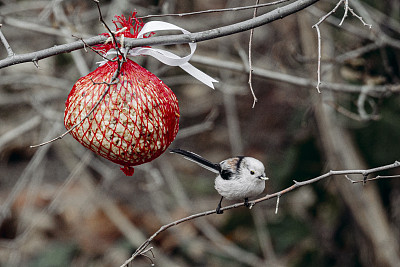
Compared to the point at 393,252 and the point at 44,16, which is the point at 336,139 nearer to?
the point at 393,252

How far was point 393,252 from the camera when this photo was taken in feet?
15.0

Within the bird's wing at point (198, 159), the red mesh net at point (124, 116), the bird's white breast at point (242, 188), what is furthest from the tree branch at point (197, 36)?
the bird's white breast at point (242, 188)

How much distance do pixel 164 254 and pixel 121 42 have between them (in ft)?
14.5

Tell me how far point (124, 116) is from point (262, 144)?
489 cm

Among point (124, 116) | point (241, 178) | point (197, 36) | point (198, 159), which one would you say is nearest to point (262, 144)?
point (241, 178)

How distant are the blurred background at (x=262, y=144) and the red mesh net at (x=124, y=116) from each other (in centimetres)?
134

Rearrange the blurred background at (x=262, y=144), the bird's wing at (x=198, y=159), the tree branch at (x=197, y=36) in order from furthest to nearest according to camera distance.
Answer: the blurred background at (x=262, y=144)
the bird's wing at (x=198, y=159)
the tree branch at (x=197, y=36)

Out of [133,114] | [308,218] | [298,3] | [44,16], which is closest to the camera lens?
[298,3]

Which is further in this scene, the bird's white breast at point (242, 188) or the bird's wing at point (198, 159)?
the bird's white breast at point (242, 188)

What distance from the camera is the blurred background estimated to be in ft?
12.9

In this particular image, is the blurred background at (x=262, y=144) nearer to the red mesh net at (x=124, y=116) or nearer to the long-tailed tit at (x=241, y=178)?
the long-tailed tit at (x=241, y=178)

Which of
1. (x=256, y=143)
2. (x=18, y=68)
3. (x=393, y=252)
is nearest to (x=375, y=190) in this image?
(x=393, y=252)

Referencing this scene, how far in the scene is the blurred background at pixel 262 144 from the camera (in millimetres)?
3918

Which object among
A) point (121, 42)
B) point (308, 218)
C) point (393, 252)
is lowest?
point (121, 42)
